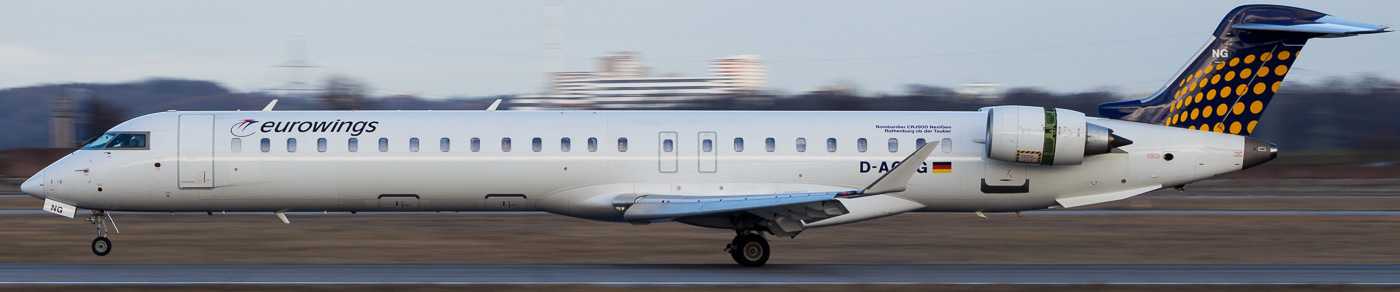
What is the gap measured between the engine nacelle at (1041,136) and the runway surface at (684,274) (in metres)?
1.68

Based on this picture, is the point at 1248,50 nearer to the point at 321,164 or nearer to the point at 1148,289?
the point at 1148,289

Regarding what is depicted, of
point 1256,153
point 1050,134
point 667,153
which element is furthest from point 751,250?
point 1256,153

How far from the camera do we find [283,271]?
56.9 feet

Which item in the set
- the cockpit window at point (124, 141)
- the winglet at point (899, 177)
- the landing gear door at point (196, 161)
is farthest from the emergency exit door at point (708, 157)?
the cockpit window at point (124, 141)

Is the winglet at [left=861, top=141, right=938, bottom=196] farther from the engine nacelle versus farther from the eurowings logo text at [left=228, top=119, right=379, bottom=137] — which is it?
the eurowings logo text at [left=228, top=119, right=379, bottom=137]

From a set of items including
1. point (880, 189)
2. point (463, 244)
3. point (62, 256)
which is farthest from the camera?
point (463, 244)

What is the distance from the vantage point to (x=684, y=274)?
17297 mm

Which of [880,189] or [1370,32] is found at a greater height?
[1370,32]

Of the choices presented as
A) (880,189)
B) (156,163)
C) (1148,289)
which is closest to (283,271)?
(156,163)

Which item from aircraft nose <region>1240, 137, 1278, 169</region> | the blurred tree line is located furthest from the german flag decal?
the blurred tree line

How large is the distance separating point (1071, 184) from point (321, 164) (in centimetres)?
1151

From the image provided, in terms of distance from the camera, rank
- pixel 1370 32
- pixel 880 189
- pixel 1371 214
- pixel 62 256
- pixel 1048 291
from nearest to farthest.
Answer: pixel 1048 291 → pixel 880 189 → pixel 1370 32 → pixel 62 256 → pixel 1371 214

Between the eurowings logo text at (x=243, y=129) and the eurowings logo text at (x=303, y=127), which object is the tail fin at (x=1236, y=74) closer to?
the eurowings logo text at (x=303, y=127)

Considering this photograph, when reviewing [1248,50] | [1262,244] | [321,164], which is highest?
[1248,50]
